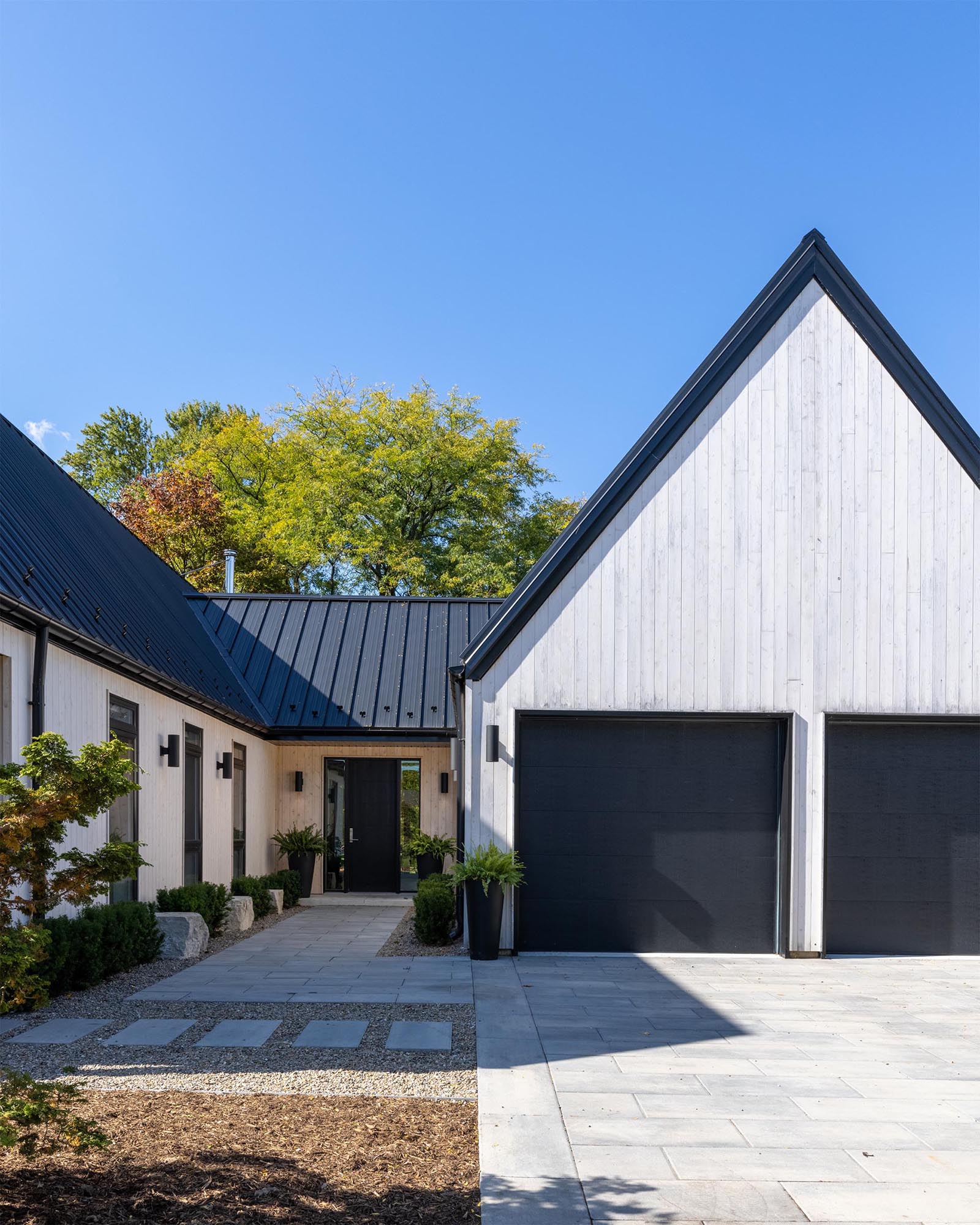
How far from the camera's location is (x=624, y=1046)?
22.6ft

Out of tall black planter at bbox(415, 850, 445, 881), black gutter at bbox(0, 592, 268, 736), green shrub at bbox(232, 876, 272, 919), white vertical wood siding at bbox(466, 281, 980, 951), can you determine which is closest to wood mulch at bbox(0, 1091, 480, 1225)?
black gutter at bbox(0, 592, 268, 736)

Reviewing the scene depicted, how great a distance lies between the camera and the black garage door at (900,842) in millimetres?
11164

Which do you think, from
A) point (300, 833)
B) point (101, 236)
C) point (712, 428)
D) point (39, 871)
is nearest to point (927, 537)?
point (712, 428)

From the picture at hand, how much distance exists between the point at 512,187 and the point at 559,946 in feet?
41.2

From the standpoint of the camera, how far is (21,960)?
14.1 ft

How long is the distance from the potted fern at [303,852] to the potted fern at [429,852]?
1681 mm

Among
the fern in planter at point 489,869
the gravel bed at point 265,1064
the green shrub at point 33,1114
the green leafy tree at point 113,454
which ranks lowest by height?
the gravel bed at point 265,1064

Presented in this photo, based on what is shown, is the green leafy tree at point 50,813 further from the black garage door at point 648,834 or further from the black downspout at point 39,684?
the black garage door at point 648,834

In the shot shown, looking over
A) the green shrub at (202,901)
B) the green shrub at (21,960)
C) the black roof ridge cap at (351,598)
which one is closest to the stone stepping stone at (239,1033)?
the green shrub at (21,960)

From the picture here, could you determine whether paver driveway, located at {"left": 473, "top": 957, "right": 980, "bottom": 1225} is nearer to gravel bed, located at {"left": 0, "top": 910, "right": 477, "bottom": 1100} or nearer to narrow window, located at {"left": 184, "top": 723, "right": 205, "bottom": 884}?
gravel bed, located at {"left": 0, "top": 910, "right": 477, "bottom": 1100}

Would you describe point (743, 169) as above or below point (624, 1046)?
above

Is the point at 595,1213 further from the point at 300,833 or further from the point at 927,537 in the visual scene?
the point at 300,833

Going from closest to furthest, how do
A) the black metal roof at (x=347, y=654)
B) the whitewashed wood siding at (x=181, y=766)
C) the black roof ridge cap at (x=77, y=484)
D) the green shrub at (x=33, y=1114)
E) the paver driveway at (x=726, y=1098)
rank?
the green shrub at (x=33, y=1114), the paver driveway at (x=726, y=1098), the whitewashed wood siding at (x=181, y=766), the black roof ridge cap at (x=77, y=484), the black metal roof at (x=347, y=654)

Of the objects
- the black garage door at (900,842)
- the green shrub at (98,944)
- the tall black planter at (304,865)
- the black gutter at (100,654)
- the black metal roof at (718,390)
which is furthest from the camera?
the tall black planter at (304,865)
